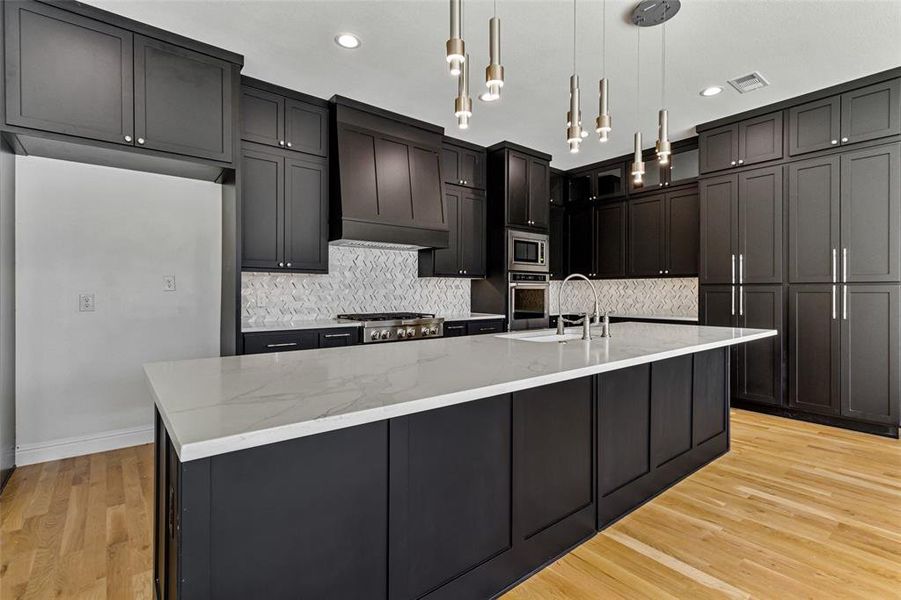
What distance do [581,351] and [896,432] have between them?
3184 mm

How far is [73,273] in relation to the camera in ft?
10.1

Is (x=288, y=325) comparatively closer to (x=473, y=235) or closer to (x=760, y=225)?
(x=473, y=235)

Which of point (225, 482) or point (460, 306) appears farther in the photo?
point (460, 306)

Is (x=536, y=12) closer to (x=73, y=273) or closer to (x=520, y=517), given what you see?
(x=520, y=517)

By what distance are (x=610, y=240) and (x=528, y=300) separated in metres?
1.35

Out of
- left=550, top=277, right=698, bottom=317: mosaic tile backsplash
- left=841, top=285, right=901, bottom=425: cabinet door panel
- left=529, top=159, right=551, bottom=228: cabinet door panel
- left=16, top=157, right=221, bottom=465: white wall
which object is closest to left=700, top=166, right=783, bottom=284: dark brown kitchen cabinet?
left=841, top=285, right=901, bottom=425: cabinet door panel

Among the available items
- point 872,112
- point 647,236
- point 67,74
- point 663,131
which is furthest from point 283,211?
point 872,112

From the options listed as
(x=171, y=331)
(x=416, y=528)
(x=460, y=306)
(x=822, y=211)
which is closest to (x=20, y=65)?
(x=171, y=331)

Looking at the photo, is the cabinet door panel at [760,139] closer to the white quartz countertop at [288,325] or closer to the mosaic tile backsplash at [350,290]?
the mosaic tile backsplash at [350,290]

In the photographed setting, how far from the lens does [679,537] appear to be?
2072 mm

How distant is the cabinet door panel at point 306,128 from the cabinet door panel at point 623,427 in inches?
117

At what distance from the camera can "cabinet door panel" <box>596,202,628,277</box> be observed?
5.45m

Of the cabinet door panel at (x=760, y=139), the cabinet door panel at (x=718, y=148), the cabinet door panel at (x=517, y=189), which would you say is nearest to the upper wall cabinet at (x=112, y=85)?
the cabinet door panel at (x=517, y=189)

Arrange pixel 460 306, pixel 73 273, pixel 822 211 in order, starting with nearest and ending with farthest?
1. pixel 73 273
2. pixel 822 211
3. pixel 460 306
